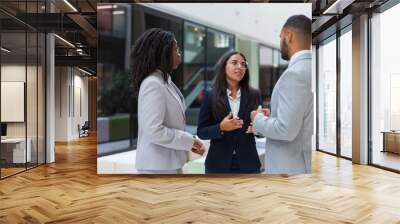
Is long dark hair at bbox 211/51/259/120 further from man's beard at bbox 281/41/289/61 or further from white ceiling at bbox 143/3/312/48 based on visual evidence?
man's beard at bbox 281/41/289/61

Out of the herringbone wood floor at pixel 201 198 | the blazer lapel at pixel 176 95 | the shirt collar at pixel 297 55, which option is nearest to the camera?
the herringbone wood floor at pixel 201 198

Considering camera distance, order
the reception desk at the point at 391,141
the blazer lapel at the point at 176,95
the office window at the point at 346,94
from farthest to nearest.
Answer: the office window at the point at 346,94 < the reception desk at the point at 391,141 < the blazer lapel at the point at 176,95

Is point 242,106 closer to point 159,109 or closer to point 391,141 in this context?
point 159,109

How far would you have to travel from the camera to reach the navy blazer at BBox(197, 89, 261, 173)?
585 cm

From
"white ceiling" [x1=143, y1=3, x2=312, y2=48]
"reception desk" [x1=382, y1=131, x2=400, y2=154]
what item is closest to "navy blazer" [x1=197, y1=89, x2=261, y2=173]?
"white ceiling" [x1=143, y1=3, x2=312, y2=48]

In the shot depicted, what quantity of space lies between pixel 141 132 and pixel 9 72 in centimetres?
264

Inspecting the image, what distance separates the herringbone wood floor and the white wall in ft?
28.3

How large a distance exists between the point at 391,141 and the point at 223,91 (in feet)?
11.7

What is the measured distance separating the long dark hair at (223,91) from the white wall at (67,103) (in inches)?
432

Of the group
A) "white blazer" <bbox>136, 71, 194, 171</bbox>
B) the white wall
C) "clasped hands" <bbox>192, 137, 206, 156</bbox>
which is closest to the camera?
"white blazer" <bbox>136, 71, 194, 171</bbox>

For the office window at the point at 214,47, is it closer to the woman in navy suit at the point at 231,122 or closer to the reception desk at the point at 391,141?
the woman in navy suit at the point at 231,122

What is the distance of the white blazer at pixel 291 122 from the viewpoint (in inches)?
Answer: 227

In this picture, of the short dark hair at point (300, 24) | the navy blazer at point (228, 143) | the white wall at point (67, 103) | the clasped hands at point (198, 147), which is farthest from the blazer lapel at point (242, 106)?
the white wall at point (67, 103)

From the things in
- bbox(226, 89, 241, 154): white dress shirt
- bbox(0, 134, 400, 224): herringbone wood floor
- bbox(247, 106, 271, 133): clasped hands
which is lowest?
bbox(0, 134, 400, 224): herringbone wood floor
